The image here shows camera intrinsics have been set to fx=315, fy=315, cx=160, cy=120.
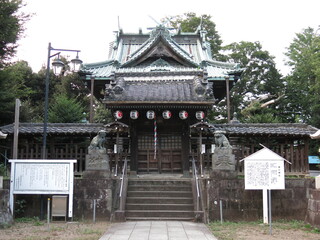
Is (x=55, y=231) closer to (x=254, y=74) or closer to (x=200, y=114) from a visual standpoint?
(x=200, y=114)

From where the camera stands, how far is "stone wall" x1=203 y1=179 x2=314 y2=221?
12.5 meters

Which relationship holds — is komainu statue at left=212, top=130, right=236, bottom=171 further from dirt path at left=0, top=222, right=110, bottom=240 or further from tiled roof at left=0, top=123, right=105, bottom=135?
tiled roof at left=0, top=123, right=105, bottom=135

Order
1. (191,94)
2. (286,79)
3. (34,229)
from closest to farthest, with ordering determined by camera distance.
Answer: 1. (34,229)
2. (191,94)
3. (286,79)

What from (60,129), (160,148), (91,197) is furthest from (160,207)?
(60,129)

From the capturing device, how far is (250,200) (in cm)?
1261

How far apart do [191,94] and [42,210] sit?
30.7 feet

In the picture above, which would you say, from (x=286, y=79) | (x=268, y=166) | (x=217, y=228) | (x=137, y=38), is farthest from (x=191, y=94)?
(x=286, y=79)

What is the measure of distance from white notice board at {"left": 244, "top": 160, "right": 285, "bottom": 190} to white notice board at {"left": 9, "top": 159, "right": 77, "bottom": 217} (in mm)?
6698

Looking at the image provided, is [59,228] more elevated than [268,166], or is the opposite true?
[268,166]

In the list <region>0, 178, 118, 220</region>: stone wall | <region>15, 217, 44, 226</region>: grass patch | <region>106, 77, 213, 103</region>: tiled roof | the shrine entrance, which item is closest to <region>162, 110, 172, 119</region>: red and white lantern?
<region>106, 77, 213, 103</region>: tiled roof

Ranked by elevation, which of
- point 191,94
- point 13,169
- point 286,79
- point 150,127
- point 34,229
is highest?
point 286,79

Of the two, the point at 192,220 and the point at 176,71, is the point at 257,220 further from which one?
the point at 176,71

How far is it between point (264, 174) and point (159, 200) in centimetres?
445

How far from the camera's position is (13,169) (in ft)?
39.7
